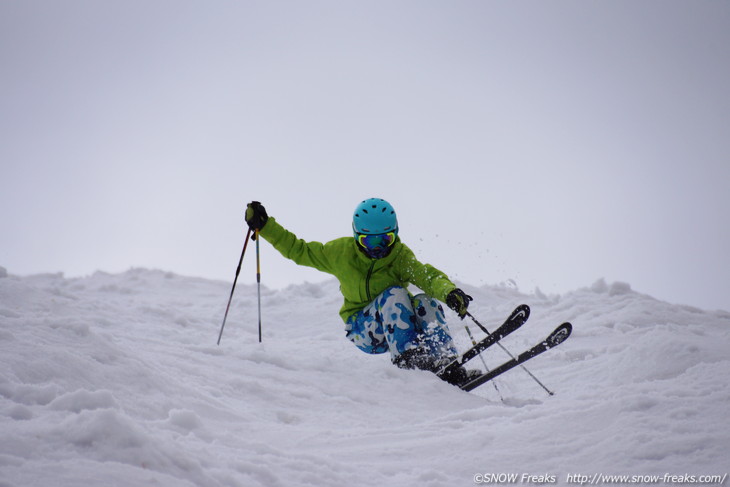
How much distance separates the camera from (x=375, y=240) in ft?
17.9

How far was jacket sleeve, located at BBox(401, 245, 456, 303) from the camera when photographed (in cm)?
518

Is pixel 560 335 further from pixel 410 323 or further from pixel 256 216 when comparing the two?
pixel 256 216

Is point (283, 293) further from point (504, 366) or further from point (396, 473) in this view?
point (396, 473)

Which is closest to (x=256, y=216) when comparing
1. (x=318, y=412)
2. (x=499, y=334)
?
(x=318, y=412)

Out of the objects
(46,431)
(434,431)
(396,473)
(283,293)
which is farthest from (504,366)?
(283,293)

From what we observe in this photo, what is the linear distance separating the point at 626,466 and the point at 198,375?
9.79ft

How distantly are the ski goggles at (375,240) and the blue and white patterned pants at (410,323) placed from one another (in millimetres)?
424

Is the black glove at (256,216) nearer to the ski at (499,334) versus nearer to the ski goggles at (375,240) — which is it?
the ski goggles at (375,240)

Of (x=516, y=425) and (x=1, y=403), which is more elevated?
(x=1, y=403)

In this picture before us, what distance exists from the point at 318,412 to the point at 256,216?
2.61 metres

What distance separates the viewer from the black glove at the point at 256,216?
6000 millimetres

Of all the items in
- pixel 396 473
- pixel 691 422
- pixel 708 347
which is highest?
pixel 708 347

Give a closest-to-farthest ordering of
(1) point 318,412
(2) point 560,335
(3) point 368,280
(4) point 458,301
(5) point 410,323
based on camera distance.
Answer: (1) point 318,412
(2) point 560,335
(4) point 458,301
(5) point 410,323
(3) point 368,280

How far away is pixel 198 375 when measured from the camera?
4.30 meters
